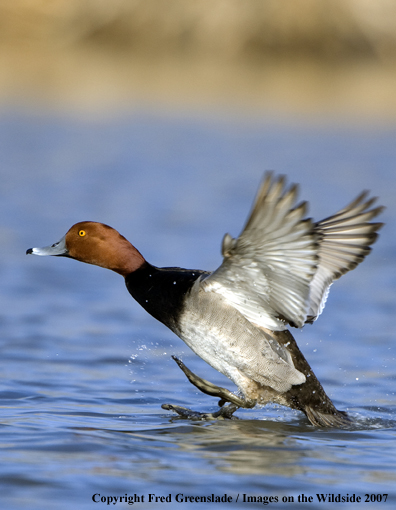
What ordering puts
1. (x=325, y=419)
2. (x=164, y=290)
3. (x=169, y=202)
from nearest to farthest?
(x=164, y=290) → (x=325, y=419) → (x=169, y=202)

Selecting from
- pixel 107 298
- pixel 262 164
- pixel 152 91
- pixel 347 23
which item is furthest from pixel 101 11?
pixel 107 298

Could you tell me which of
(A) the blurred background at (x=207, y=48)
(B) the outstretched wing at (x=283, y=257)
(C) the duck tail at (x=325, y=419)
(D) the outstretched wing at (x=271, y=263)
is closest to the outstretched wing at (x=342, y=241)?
(B) the outstretched wing at (x=283, y=257)

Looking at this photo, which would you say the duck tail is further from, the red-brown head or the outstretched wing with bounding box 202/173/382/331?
the red-brown head

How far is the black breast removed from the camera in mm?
5020

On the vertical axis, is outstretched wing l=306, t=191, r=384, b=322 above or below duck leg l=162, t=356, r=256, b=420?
above

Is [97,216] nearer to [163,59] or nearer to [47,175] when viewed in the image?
[47,175]

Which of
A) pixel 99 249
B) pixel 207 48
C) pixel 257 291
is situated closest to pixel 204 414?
pixel 257 291

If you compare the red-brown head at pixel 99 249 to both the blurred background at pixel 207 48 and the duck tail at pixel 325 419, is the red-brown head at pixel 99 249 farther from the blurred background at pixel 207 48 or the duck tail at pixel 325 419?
the blurred background at pixel 207 48

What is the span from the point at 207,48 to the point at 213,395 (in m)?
21.6

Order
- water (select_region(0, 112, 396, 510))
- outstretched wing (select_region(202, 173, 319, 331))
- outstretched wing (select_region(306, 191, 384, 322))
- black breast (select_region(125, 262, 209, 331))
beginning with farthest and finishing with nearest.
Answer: outstretched wing (select_region(306, 191, 384, 322)) → black breast (select_region(125, 262, 209, 331)) → outstretched wing (select_region(202, 173, 319, 331)) → water (select_region(0, 112, 396, 510))

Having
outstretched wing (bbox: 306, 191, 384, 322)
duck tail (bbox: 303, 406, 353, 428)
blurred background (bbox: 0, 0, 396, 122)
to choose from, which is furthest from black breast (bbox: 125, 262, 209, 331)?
blurred background (bbox: 0, 0, 396, 122)

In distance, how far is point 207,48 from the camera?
1017 inches

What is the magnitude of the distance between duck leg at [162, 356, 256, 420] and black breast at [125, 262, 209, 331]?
0.31 meters

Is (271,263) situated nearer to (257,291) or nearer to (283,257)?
(283,257)
